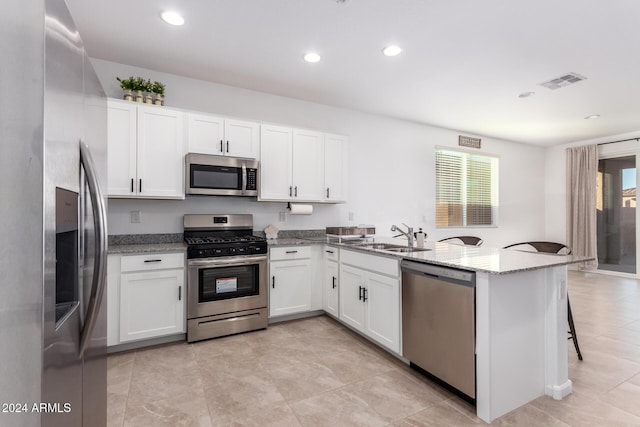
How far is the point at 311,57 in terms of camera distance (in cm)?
297

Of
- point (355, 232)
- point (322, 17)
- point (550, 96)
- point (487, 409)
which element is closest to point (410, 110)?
point (550, 96)

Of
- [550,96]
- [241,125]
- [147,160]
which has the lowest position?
[147,160]

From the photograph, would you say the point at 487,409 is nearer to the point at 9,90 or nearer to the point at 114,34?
the point at 9,90

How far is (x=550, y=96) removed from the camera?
12.7ft

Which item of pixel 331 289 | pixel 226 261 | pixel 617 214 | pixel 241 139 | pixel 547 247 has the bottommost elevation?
pixel 331 289

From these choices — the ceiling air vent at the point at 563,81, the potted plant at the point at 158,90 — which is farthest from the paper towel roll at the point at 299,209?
the ceiling air vent at the point at 563,81

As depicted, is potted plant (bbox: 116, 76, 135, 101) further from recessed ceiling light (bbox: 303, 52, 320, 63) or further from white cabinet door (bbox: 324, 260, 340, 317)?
white cabinet door (bbox: 324, 260, 340, 317)

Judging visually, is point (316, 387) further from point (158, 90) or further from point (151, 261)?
point (158, 90)

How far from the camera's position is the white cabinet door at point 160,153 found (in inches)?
113

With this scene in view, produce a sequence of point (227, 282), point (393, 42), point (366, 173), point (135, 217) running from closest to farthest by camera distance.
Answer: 1. point (393, 42)
2. point (227, 282)
3. point (135, 217)
4. point (366, 173)

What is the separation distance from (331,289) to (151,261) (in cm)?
183

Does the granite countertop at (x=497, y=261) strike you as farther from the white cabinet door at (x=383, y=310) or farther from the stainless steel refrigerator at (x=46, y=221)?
the stainless steel refrigerator at (x=46, y=221)

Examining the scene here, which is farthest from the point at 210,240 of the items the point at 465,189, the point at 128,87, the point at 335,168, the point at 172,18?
the point at 465,189

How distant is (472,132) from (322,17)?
13.9 feet
